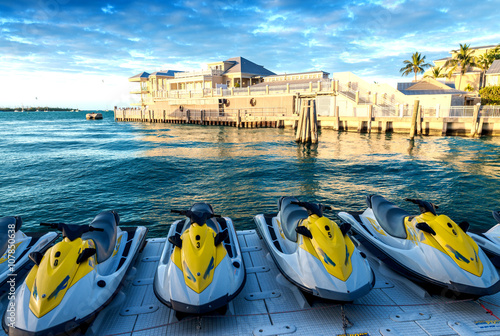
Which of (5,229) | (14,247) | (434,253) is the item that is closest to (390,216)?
(434,253)

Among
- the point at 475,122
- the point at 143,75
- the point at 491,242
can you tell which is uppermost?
the point at 143,75

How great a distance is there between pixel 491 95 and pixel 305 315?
46171 mm

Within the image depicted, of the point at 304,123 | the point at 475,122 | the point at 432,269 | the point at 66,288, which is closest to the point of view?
the point at 66,288

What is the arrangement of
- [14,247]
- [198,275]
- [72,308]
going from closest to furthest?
1. [72,308]
2. [198,275]
3. [14,247]

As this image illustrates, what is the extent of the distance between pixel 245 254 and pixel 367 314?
2876 millimetres

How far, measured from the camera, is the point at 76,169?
770 inches

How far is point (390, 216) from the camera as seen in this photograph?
21.2 feet

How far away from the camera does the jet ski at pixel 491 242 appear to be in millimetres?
6004

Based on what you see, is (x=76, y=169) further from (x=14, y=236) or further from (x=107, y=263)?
(x=107, y=263)

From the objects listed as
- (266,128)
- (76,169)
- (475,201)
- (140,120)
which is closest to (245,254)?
(475,201)

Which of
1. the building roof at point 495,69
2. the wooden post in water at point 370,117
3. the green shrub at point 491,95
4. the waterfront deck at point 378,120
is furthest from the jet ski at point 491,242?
the building roof at point 495,69

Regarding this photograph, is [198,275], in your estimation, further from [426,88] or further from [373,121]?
[426,88]

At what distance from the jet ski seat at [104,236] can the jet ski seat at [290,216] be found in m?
3.50

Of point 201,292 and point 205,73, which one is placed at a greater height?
point 205,73
